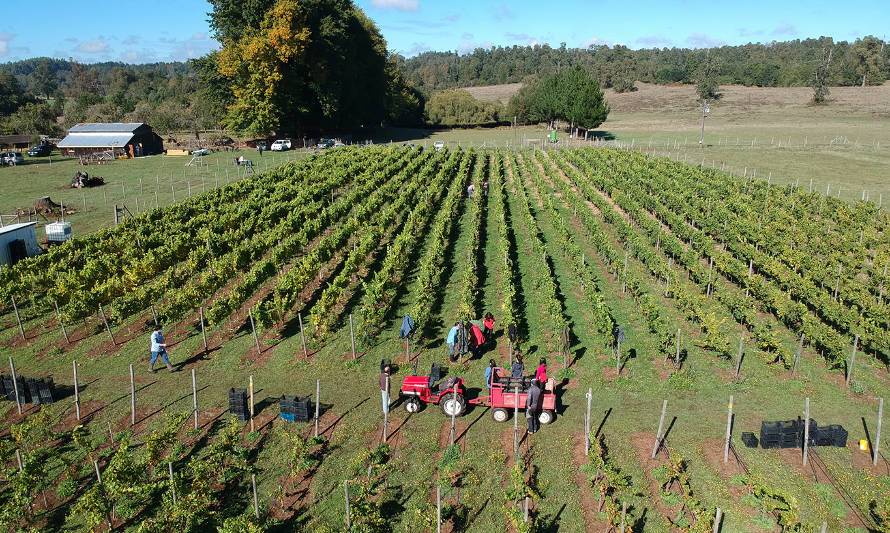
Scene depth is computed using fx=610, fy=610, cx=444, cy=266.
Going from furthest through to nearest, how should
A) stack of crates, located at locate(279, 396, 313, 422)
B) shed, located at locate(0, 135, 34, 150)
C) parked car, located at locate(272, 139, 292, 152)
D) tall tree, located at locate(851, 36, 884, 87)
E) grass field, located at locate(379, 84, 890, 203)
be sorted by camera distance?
tall tree, located at locate(851, 36, 884, 87) → shed, located at locate(0, 135, 34, 150) → parked car, located at locate(272, 139, 292, 152) → grass field, located at locate(379, 84, 890, 203) → stack of crates, located at locate(279, 396, 313, 422)

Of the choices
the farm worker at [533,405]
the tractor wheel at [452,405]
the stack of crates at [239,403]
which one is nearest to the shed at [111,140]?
the stack of crates at [239,403]

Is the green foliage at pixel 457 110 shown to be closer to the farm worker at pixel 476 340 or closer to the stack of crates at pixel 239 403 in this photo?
the farm worker at pixel 476 340

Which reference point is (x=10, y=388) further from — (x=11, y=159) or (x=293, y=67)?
(x=293, y=67)

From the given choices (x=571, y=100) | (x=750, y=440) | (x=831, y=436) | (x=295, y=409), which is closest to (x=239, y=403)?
(x=295, y=409)

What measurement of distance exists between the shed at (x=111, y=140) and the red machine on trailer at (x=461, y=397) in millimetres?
57540

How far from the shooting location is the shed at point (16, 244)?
1012 inches

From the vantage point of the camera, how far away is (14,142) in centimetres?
7031

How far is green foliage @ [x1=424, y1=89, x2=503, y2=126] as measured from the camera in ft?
319

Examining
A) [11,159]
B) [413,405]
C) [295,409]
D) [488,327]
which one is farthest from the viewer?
[11,159]

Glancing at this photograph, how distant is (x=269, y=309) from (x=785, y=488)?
14.5 m

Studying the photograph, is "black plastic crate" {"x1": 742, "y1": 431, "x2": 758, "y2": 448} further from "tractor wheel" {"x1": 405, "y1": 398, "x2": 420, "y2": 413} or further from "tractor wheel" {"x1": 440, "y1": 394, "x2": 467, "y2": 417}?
"tractor wheel" {"x1": 405, "y1": 398, "x2": 420, "y2": 413}

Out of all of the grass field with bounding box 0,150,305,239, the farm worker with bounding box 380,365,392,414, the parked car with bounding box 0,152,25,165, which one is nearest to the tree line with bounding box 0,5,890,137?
the grass field with bounding box 0,150,305,239

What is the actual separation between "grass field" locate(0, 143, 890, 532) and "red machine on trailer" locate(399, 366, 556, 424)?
32 centimetres

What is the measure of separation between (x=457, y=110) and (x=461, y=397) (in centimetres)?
8741
